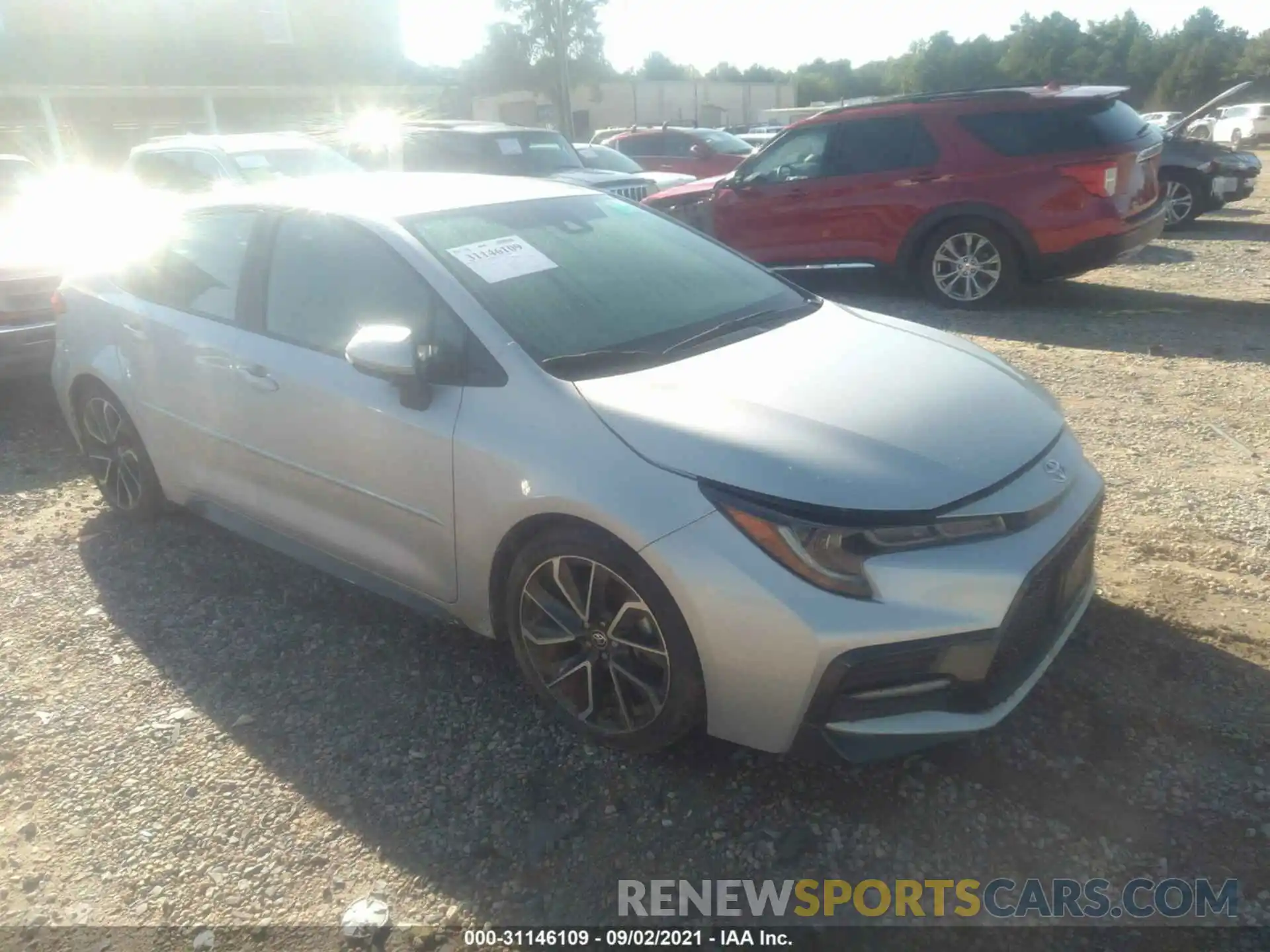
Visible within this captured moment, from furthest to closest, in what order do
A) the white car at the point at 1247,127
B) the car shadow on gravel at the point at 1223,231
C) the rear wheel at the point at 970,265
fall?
1. the white car at the point at 1247,127
2. the car shadow on gravel at the point at 1223,231
3. the rear wheel at the point at 970,265

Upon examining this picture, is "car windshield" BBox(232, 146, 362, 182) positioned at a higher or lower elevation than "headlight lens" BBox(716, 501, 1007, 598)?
higher

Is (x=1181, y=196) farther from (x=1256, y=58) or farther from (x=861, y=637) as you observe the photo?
(x=1256, y=58)

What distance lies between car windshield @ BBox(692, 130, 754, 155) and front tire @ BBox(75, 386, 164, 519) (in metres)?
13.5

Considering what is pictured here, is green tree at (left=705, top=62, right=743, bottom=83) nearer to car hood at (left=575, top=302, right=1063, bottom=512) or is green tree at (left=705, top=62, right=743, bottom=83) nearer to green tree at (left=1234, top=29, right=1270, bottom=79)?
green tree at (left=1234, top=29, right=1270, bottom=79)

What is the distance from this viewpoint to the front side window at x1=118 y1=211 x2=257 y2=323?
383 centimetres

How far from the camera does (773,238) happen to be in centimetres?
919

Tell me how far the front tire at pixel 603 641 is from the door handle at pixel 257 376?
4.21ft

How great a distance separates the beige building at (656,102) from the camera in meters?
51.8

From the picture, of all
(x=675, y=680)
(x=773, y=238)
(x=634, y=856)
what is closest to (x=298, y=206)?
(x=675, y=680)

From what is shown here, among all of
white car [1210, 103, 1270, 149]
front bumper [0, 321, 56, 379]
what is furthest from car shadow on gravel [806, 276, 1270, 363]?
white car [1210, 103, 1270, 149]

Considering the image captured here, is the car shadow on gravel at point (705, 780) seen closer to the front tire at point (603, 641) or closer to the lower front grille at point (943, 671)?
the front tire at point (603, 641)

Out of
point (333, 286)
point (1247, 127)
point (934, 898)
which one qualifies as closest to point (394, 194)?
point (333, 286)

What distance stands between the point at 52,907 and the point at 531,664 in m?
1.39

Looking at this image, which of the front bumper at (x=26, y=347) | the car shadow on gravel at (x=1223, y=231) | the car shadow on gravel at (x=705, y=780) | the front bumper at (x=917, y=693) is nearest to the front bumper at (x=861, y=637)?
the front bumper at (x=917, y=693)
